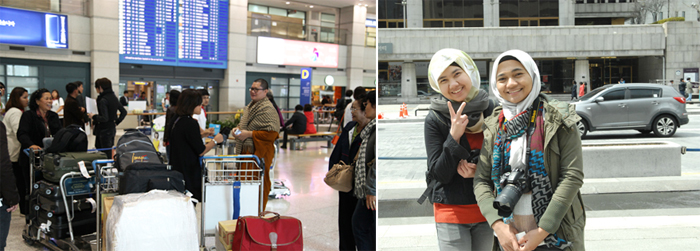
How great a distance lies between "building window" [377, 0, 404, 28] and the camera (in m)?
3.18

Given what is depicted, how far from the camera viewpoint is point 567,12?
426cm

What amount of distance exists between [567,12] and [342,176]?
251 centimetres

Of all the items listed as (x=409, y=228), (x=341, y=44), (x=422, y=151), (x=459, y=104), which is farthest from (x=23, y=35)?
(x=459, y=104)

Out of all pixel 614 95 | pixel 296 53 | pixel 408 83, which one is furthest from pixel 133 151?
pixel 296 53

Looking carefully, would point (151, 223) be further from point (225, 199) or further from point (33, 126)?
point (33, 126)

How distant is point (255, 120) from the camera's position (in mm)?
4738

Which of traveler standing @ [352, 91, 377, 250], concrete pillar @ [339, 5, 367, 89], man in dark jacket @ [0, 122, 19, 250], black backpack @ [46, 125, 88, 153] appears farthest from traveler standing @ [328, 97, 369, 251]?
concrete pillar @ [339, 5, 367, 89]

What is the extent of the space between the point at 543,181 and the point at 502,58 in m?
0.41

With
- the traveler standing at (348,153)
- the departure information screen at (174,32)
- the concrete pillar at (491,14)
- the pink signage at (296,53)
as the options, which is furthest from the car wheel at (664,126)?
the pink signage at (296,53)

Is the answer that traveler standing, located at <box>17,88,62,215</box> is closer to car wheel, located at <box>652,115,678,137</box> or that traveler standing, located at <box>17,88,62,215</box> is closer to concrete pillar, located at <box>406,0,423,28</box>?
concrete pillar, located at <box>406,0,423,28</box>

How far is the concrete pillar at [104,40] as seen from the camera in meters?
15.4

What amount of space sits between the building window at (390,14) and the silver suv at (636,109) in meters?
1.57

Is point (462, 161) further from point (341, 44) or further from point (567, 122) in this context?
point (341, 44)

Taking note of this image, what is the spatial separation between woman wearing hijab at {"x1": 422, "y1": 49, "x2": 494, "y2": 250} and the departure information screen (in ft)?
53.0
